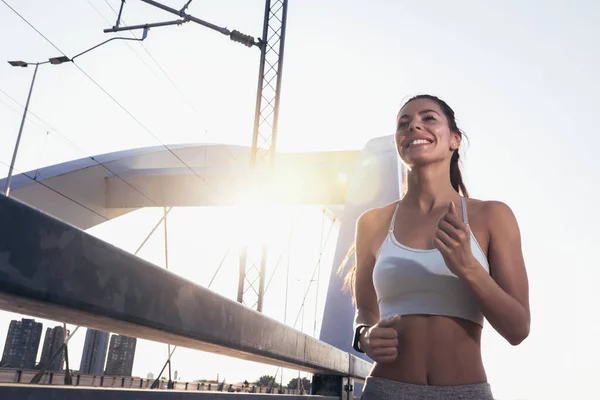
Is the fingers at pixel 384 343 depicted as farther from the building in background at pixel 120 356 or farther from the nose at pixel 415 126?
the building in background at pixel 120 356

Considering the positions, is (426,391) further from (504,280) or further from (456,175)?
(456,175)

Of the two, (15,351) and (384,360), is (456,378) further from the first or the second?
(15,351)

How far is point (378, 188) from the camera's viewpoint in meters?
15.2

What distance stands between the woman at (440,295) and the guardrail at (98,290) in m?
0.47

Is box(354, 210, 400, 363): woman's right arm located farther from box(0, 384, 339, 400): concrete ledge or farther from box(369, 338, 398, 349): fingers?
box(0, 384, 339, 400): concrete ledge

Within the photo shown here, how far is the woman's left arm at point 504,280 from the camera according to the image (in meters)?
1.40

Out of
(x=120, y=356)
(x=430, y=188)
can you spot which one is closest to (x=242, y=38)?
(x=430, y=188)

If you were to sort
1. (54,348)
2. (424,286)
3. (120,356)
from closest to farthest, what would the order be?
1. (424,286)
2. (54,348)
3. (120,356)

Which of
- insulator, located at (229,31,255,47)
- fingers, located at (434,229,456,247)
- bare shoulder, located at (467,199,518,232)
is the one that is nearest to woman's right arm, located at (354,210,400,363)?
bare shoulder, located at (467,199,518,232)

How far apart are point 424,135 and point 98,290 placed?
4.34 feet

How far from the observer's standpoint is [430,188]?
6.05ft

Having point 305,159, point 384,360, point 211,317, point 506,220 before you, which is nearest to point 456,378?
point 384,360

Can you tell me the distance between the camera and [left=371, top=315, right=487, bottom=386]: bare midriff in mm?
1478

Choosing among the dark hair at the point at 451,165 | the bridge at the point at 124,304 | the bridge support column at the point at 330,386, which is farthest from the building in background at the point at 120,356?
the dark hair at the point at 451,165
